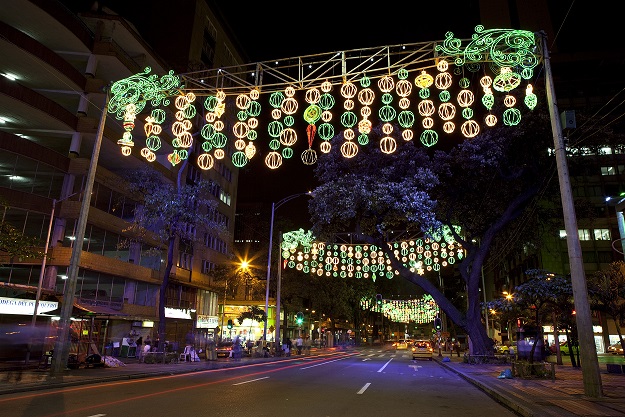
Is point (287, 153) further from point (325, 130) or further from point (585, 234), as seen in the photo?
point (585, 234)

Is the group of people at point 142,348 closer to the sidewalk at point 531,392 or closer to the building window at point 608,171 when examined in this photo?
the sidewalk at point 531,392

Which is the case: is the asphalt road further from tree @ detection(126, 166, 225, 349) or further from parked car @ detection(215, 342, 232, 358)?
parked car @ detection(215, 342, 232, 358)

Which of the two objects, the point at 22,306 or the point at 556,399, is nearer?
the point at 556,399

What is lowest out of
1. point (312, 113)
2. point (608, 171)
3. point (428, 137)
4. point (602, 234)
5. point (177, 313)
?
point (177, 313)

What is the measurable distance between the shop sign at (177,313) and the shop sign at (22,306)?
14.4 metres

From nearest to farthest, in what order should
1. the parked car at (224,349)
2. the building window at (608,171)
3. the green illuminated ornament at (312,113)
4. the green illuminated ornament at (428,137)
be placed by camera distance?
1. the green illuminated ornament at (312,113)
2. the green illuminated ornament at (428,137)
3. the parked car at (224,349)
4. the building window at (608,171)

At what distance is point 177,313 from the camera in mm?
38656

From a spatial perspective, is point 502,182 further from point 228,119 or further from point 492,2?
point 492,2

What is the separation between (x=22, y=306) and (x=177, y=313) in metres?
16.7

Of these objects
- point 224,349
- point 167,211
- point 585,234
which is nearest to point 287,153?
point 167,211

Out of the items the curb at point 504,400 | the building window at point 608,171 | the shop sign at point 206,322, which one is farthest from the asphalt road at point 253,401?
the building window at point 608,171

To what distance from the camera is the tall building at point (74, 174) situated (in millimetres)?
26656

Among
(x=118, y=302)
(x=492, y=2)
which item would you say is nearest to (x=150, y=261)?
(x=118, y=302)

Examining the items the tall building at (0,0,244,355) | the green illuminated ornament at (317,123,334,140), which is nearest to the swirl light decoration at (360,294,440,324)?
the tall building at (0,0,244,355)
